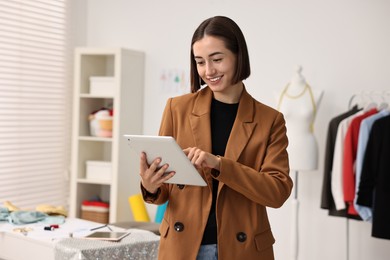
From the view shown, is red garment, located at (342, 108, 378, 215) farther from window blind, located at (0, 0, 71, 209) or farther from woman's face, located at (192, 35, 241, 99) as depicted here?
window blind, located at (0, 0, 71, 209)

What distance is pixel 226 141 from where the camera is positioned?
5.37 ft

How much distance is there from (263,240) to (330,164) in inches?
89.5

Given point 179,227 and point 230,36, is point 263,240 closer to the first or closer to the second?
point 179,227

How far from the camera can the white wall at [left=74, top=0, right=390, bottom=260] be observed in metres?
3.86

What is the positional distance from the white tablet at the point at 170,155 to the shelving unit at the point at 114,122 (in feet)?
10.0

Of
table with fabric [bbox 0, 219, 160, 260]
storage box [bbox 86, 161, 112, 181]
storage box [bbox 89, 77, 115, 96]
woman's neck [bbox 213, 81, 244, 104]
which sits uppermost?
storage box [bbox 89, 77, 115, 96]

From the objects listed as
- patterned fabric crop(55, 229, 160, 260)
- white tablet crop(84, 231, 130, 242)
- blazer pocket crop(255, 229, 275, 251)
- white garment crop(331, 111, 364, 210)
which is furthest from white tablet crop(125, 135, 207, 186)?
white garment crop(331, 111, 364, 210)

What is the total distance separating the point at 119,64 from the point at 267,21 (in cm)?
124

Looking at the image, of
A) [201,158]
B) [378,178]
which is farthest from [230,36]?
[378,178]

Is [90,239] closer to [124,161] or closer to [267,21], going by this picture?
[124,161]

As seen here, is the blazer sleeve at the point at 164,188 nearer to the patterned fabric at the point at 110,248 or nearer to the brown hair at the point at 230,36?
the brown hair at the point at 230,36

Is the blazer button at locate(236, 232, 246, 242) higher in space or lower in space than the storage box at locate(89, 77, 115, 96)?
lower

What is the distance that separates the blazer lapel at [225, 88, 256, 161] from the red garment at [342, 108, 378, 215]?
2115 millimetres

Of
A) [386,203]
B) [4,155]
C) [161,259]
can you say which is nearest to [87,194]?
[4,155]
